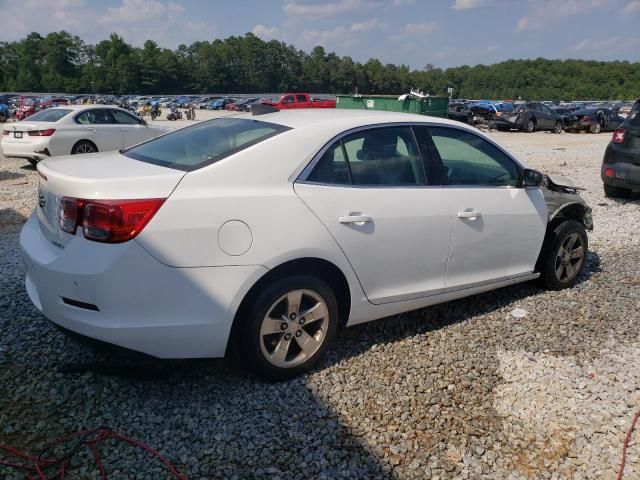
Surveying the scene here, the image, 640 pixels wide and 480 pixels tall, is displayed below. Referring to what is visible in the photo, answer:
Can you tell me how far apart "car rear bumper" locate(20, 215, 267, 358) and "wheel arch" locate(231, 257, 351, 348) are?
8cm

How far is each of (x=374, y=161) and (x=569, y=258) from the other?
246 cm

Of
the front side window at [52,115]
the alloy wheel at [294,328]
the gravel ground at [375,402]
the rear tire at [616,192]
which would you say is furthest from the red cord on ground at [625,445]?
the front side window at [52,115]

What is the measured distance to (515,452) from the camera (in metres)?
2.80

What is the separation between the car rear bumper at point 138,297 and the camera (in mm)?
2643

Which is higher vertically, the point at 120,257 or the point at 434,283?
the point at 120,257

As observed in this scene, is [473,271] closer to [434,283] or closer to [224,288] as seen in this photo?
[434,283]

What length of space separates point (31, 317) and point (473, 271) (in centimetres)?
326

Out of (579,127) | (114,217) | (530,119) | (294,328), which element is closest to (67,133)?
(114,217)

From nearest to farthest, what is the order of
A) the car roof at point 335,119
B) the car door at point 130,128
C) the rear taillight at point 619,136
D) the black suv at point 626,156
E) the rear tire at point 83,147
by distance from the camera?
the car roof at point 335,119 → the black suv at point 626,156 → the rear taillight at point 619,136 → the rear tire at point 83,147 → the car door at point 130,128

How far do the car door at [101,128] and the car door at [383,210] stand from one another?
10.3 metres

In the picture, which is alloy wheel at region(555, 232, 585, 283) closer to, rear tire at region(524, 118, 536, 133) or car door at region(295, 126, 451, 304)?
car door at region(295, 126, 451, 304)

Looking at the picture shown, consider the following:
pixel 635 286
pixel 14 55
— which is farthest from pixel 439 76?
pixel 635 286

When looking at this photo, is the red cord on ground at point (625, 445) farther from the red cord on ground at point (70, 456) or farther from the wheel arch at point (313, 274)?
the red cord on ground at point (70, 456)

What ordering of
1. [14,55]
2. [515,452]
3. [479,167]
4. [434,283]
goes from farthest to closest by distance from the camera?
1. [14,55]
2. [479,167]
3. [434,283]
4. [515,452]
